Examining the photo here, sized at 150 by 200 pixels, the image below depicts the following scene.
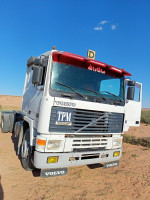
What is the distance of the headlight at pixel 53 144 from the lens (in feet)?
10.9

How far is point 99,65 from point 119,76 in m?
0.82

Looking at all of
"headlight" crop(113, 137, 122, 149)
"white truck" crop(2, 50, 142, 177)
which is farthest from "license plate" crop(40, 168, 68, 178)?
"headlight" crop(113, 137, 122, 149)

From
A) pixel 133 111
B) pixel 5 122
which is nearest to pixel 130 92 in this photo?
pixel 133 111

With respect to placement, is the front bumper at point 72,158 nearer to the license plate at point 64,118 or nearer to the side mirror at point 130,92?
the license plate at point 64,118

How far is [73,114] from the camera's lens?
3533mm

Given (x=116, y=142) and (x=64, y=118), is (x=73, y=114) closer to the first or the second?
(x=64, y=118)

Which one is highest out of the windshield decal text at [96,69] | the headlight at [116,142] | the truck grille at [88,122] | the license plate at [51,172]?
the windshield decal text at [96,69]

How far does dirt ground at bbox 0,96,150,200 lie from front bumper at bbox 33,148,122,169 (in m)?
0.59

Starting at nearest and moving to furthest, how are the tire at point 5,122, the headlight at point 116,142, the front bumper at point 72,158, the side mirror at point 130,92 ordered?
1. the front bumper at point 72,158
2. the headlight at point 116,142
3. the side mirror at point 130,92
4. the tire at point 5,122

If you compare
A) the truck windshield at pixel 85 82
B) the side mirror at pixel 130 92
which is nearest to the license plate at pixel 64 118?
the truck windshield at pixel 85 82

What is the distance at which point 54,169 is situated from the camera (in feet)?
11.1

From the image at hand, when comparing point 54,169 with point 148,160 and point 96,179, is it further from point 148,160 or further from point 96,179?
point 148,160

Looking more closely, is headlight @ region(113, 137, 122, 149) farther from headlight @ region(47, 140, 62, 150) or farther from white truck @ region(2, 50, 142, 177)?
headlight @ region(47, 140, 62, 150)

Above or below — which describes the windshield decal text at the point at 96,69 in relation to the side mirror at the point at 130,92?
above
